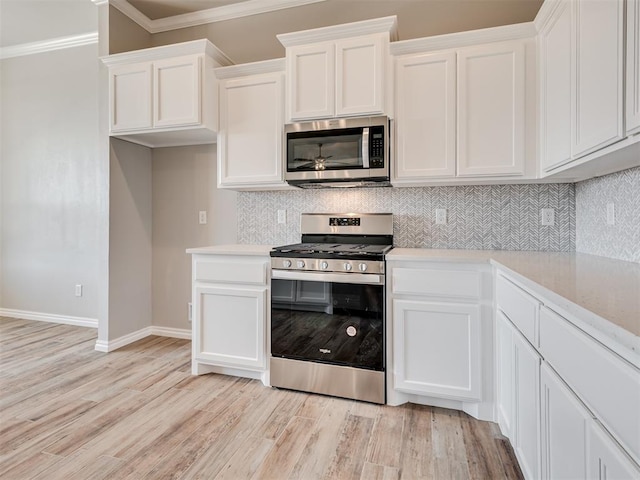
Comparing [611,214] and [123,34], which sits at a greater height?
[123,34]

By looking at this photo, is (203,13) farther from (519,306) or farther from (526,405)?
(526,405)

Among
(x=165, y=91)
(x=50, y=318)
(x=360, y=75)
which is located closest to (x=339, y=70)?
(x=360, y=75)

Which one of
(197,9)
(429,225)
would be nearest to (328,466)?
(429,225)

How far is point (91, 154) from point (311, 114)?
2.61m

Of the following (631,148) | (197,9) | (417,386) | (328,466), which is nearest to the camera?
(631,148)

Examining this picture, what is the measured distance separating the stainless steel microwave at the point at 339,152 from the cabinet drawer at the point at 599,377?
59.4 inches

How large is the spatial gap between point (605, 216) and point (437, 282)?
0.98 m

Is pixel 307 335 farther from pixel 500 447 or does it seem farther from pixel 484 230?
pixel 484 230

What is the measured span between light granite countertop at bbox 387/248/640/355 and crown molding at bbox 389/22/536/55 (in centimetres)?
137

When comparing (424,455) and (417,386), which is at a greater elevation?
(417,386)

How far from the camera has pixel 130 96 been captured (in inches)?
115

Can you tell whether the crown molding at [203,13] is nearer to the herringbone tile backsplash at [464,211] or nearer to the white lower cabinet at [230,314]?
the herringbone tile backsplash at [464,211]

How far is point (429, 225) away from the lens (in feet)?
8.68

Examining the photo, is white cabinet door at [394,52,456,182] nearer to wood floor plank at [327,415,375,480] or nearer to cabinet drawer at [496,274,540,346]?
cabinet drawer at [496,274,540,346]
